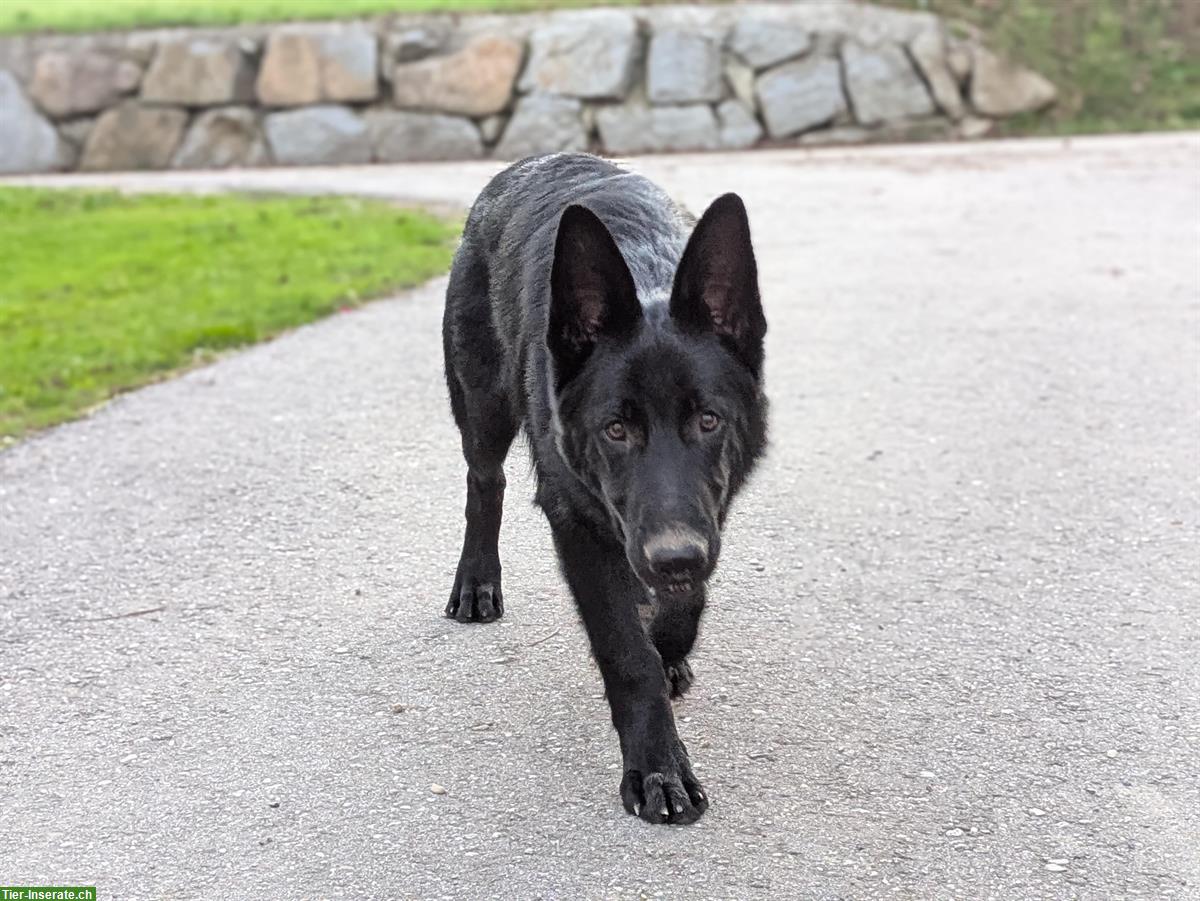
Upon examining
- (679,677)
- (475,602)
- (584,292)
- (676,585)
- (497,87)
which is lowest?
(497,87)

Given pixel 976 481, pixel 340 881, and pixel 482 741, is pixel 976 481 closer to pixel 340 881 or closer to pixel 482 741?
pixel 482 741

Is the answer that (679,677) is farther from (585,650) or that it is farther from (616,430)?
(616,430)

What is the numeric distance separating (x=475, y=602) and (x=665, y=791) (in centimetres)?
147

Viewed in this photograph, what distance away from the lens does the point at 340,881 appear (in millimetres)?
3314

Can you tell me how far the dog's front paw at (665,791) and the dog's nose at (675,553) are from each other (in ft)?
1.78

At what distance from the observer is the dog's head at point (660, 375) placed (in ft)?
11.6

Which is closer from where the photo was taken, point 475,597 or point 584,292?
point 584,292

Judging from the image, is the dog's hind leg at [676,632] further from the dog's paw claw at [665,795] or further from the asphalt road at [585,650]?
the dog's paw claw at [665,795]

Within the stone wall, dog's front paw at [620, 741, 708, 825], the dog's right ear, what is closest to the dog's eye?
the dog's right ear

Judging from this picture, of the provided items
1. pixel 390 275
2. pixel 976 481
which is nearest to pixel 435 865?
pixel 976 481

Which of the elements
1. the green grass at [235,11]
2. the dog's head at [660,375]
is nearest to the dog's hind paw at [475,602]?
the dog's head at [660,375]

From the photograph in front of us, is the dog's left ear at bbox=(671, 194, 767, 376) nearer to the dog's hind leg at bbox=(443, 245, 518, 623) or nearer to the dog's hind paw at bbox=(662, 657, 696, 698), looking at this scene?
the dog's hind paw at bbox=(662, 657, 696, 698)

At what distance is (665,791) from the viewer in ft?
11.6

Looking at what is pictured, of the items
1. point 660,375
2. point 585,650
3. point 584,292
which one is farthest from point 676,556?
point 585,650
